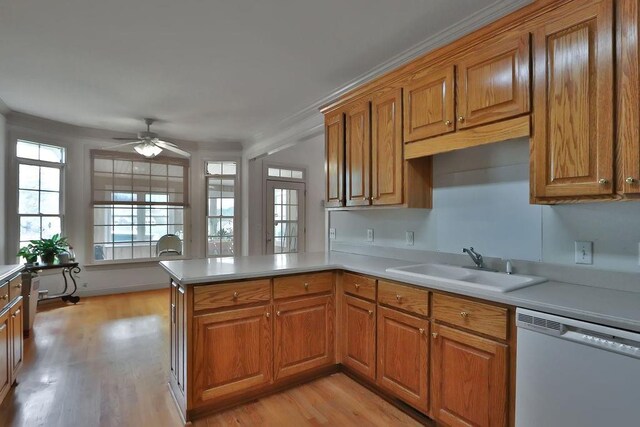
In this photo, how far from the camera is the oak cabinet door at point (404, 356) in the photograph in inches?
78.5

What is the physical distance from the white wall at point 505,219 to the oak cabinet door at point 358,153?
0.40m

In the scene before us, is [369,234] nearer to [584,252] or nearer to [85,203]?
[584,252]

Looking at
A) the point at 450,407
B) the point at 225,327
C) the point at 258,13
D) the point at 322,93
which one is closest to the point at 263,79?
the point at 322,93

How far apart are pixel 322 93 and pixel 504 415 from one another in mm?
3244

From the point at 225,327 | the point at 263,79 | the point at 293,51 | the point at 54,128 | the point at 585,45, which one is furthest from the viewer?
the point at 54,128

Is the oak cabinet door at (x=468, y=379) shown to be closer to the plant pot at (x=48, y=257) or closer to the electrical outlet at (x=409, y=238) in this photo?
the electrical outlet at (x=409, y=238)

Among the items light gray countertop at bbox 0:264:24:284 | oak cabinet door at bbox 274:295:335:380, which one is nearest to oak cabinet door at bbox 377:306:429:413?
oak cabinet door at bbox 274:295:335:380

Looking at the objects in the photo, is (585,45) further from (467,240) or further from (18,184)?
(18,184)

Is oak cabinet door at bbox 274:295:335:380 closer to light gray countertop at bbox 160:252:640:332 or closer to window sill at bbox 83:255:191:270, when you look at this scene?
light gray countertop at bbox 160:252:640:332

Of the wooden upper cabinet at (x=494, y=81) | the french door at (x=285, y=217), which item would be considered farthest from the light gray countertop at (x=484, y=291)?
the french door at (x=285, y=217)

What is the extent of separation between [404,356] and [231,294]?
1.17 meters

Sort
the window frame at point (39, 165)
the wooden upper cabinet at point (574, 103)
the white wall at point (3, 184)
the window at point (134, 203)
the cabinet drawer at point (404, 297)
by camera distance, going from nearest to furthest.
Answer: the wooden upper cabinet at point (574, 103) < the cabinet drawer at point (404, 297) < the white wall at point (3, 184) < the window frame at point (39, 165) < the window at point (134, 203)

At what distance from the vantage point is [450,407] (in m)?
1.85

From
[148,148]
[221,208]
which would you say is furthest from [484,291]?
[221,208]
